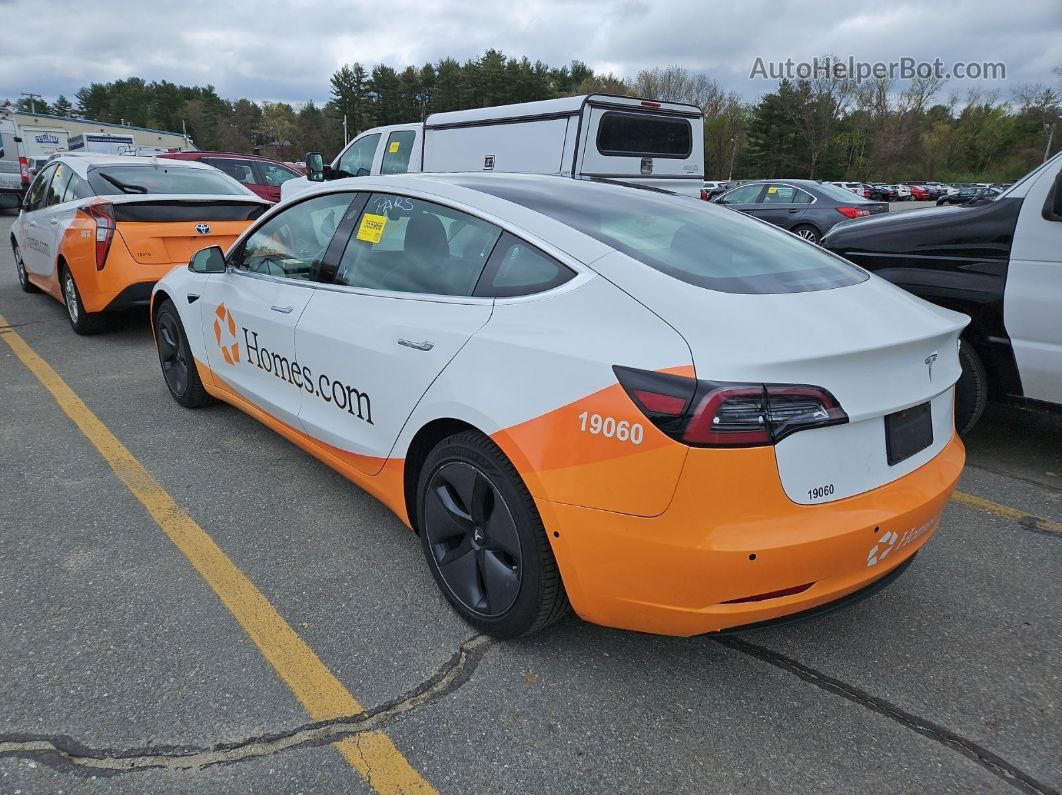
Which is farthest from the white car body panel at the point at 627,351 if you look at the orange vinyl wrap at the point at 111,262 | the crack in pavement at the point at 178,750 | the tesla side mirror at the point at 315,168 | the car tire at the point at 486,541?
the tesla side mirror at the point at 315,168

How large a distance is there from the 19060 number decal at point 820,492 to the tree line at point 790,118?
64794 mm

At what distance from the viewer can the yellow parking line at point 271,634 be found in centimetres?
200

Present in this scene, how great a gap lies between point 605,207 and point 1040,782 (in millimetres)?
2237

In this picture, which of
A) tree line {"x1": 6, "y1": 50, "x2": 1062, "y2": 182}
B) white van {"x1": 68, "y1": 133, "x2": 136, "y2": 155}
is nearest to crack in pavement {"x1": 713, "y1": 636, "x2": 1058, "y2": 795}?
white van {"x1": 68, "y1": 133, "x2": 136, "y2": 155}

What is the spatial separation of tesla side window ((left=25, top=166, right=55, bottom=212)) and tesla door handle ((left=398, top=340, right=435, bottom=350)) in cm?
688

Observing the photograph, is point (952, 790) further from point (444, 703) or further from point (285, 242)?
point (285, 242)

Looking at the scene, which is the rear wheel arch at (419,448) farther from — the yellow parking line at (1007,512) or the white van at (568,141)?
the white van at (568,141)

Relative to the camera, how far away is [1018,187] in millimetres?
3863

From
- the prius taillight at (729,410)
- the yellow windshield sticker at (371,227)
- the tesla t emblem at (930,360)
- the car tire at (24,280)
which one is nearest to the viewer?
the prius taillight at (729,410)

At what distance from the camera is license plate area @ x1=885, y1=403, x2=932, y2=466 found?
6.92ft

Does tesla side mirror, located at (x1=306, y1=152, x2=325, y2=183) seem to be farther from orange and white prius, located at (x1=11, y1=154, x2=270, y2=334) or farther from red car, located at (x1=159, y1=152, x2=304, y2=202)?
orange and white prius, located at (x1=11, y1=154, x2=270, y2=334)

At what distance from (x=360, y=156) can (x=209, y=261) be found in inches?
320

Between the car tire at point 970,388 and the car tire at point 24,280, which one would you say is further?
the car tire at point 24,280

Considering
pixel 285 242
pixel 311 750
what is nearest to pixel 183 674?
pixel 311 750
